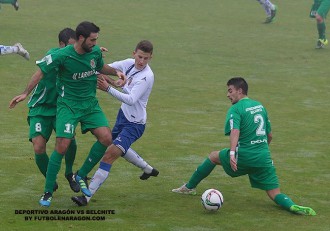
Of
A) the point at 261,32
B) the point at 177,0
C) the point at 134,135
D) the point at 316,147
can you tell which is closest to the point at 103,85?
the point at 134,135

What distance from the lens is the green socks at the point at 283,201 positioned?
11.1 meters

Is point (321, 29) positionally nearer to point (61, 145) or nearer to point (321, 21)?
point (321, 21)

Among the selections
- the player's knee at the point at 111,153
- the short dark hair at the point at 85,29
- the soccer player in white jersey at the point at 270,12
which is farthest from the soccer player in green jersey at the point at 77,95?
the soccer player in white jersey at the point at 270,12

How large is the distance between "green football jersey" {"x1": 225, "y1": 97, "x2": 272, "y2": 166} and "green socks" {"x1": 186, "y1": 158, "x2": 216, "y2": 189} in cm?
64

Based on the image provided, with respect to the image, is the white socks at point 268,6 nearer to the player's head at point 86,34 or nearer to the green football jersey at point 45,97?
the green football jersey at point 45,97

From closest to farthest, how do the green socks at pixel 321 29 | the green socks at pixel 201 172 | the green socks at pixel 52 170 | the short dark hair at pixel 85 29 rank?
1. the short dark hair at pixel 85 29
2. the green socks at pixel 52 170
3. the green socks at pixel 201 172
4. the green socks at pixel 321 29

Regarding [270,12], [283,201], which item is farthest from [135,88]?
[270,12]

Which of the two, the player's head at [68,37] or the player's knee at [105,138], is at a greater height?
the player's head at [68,37]

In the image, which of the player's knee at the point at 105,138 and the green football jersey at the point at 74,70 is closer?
the green football jersey at the point at 74,70

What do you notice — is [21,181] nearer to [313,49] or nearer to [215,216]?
[215,216]

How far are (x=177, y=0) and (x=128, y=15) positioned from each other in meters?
4.70

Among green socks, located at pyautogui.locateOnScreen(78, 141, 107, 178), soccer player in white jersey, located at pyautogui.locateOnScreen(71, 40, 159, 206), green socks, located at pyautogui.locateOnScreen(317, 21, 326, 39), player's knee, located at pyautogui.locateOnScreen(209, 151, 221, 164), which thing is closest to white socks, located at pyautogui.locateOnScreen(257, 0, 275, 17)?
green socks, located at pyautogui.locateOnScreen(317, 21, 326, 39)

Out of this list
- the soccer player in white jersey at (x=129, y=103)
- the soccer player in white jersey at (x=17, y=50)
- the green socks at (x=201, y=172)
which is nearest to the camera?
the soccer player in white jersey at (x=129, y=103)

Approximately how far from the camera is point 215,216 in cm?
1094
